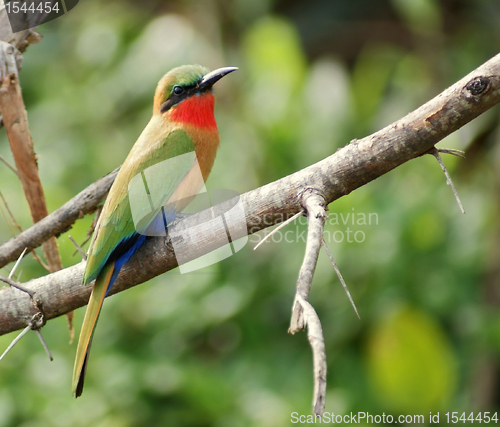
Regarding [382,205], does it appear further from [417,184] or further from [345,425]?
[345,425]

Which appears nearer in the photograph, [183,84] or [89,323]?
[89,323]

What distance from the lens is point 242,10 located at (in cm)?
611

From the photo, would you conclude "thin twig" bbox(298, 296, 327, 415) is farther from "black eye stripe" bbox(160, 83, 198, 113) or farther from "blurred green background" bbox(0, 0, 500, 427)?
"blurred green background" bbox(0, 0, 500, 427)

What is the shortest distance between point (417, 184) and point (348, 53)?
3.66 meters

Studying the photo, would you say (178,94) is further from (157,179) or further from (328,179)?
(328,179)

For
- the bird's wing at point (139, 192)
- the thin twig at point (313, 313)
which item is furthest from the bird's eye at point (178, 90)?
the thin twig at point (313, 313)

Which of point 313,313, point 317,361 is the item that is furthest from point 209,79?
point 317,361

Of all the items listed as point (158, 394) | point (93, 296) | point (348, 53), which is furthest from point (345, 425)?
point (348, 53)

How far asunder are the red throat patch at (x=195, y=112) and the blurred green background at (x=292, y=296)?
135 cm

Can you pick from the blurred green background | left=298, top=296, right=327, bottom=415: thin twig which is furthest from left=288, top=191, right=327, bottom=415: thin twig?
the blurred green background

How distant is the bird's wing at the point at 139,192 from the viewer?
7.25 ft

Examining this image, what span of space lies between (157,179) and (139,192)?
12 centimetres

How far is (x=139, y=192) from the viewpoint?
238 centimetres

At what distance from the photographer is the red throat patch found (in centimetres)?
279
